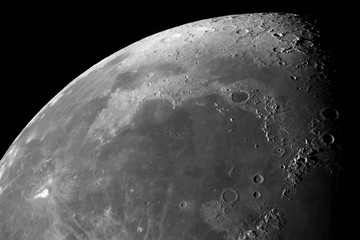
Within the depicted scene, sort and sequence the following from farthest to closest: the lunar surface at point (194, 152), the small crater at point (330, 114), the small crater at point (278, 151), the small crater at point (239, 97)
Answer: the small crater at point (239, 97) < the small crater at point (330, 114) < the small crater at point (278, 151) < the lunar surface at point (194, 152)

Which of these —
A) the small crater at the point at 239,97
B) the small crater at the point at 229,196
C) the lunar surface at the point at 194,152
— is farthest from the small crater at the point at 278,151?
the small crater at the point at 239,97

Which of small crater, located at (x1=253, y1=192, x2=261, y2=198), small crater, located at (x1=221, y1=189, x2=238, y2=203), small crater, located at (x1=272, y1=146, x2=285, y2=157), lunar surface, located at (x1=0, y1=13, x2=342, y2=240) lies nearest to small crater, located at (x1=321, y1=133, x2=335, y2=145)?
lunar surface, located at (x1=0, y1=13, x2=342, y2=240)

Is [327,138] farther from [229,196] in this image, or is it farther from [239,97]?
[229,196]

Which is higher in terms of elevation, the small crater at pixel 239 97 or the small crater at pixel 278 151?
the small crater at pixel 239 97

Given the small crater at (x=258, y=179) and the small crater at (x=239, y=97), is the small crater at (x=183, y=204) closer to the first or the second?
the small crater at (x=258, y=179)

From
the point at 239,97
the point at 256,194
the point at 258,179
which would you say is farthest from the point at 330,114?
the point at 256,194

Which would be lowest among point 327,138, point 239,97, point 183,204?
point 327,138

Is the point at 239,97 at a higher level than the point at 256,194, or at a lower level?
higher
